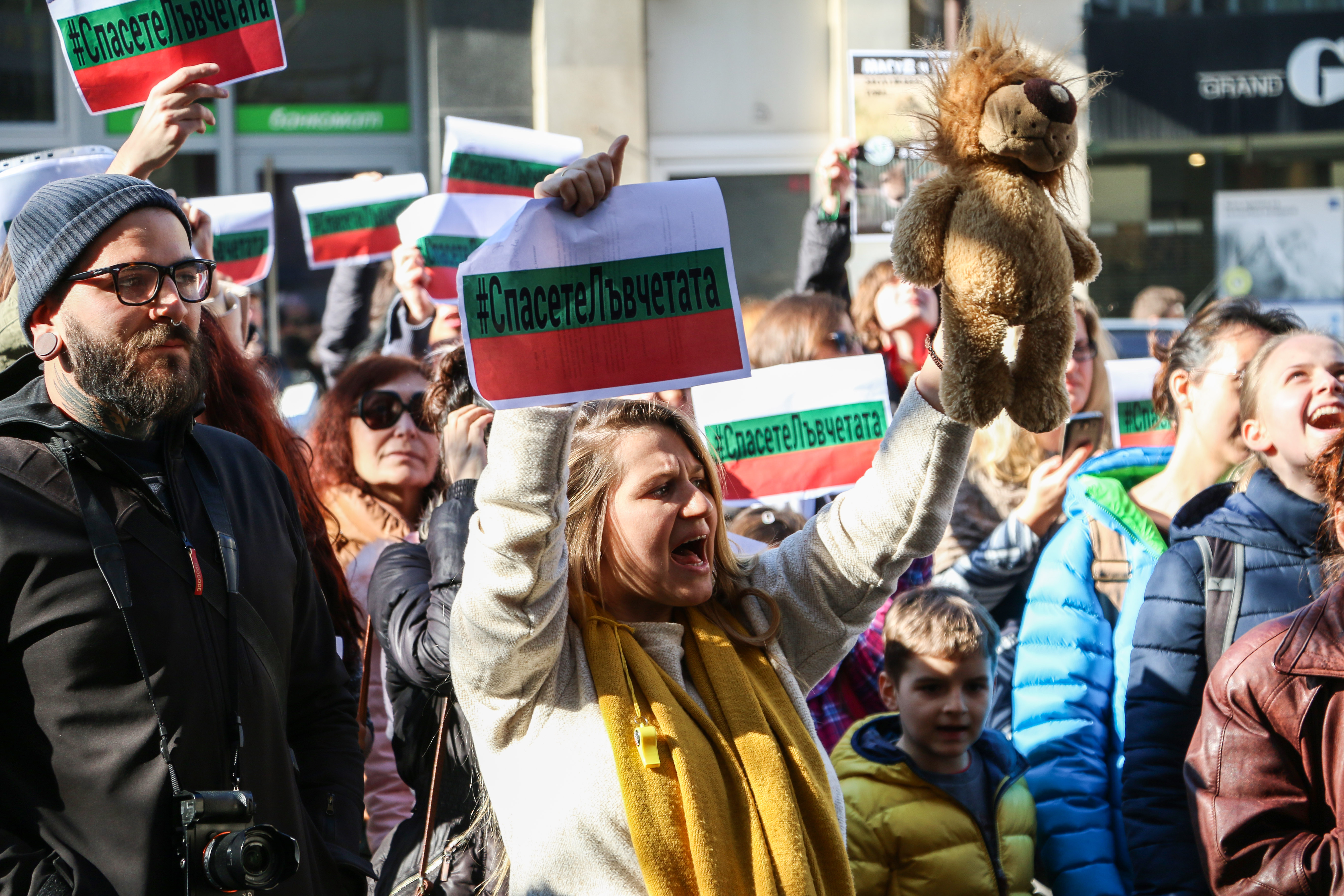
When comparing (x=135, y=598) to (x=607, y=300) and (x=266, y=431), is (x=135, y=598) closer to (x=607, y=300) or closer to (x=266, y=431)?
(x=607, y=300)

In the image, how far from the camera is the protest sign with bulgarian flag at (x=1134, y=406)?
4477mm

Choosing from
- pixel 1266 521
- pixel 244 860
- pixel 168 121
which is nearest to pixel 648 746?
pixel 244 860

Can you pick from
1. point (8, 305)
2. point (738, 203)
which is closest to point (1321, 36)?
point (738, 203)

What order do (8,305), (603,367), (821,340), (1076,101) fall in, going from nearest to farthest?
(1076,101) < (603,367) < (8,305) < (821,340)

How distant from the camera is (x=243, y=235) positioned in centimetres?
479

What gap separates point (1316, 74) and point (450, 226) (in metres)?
8.32

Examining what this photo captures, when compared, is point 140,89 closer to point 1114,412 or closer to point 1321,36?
point 1114,412

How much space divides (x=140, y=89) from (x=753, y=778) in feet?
7.15

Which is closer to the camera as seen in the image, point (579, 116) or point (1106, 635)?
point (1106, 635)

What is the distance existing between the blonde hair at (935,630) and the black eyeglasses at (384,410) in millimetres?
1528

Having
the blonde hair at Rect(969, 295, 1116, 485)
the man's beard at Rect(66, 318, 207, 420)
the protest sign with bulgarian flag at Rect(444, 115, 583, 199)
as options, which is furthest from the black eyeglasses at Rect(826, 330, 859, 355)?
the man's beard at Rect(66, 318, 207, 420)

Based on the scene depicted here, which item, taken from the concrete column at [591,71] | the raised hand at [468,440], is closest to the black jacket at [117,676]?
the raised hand at [468,440]

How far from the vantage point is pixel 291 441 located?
319cm

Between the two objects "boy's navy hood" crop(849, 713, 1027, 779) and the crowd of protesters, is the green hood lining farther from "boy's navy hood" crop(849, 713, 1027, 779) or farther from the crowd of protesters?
"boy's navy hood" crop(849, 713, 1027, 779)
